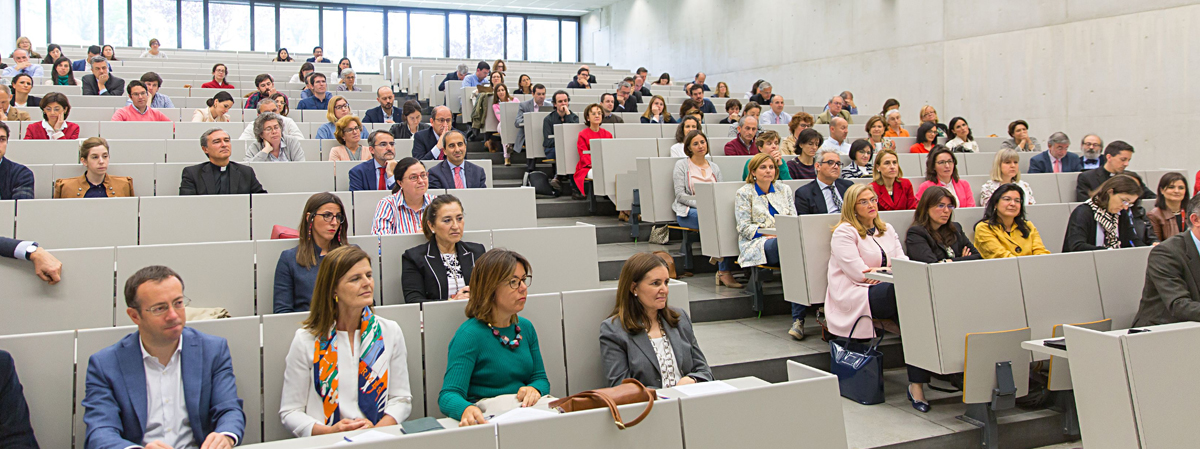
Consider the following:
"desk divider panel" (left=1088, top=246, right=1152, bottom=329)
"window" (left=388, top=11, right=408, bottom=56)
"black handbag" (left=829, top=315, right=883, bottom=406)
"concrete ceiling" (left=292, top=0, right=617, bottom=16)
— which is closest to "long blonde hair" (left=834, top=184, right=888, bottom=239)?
"black handbag" (left=829, top=315, right=883, bottom=406)

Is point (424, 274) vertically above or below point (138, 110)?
below

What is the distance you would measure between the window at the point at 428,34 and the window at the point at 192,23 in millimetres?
4207

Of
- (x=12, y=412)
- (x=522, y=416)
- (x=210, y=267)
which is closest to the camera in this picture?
(x=522, y=416)

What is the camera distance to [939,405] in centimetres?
338

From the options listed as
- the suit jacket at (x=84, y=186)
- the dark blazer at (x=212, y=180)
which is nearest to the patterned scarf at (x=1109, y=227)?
the dark blazer at (x=212, y=180)

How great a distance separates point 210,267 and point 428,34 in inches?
629

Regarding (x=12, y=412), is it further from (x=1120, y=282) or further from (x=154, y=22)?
(x=154, y=22)

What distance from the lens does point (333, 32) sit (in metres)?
17.4

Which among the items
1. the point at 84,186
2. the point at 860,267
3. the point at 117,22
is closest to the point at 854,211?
the point at 860,267

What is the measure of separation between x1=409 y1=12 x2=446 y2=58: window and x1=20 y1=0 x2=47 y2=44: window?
6815 millimetres

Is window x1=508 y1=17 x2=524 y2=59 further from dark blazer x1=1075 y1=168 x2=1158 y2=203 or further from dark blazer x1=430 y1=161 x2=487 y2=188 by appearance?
dark blazer x1=1075 y1=168 x2=1158 y2=203

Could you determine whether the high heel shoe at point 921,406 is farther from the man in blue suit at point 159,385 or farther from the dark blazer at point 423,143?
the dark blazer at point 423,143

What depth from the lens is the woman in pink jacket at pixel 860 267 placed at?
139 inches

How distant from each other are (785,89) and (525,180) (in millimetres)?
6173
